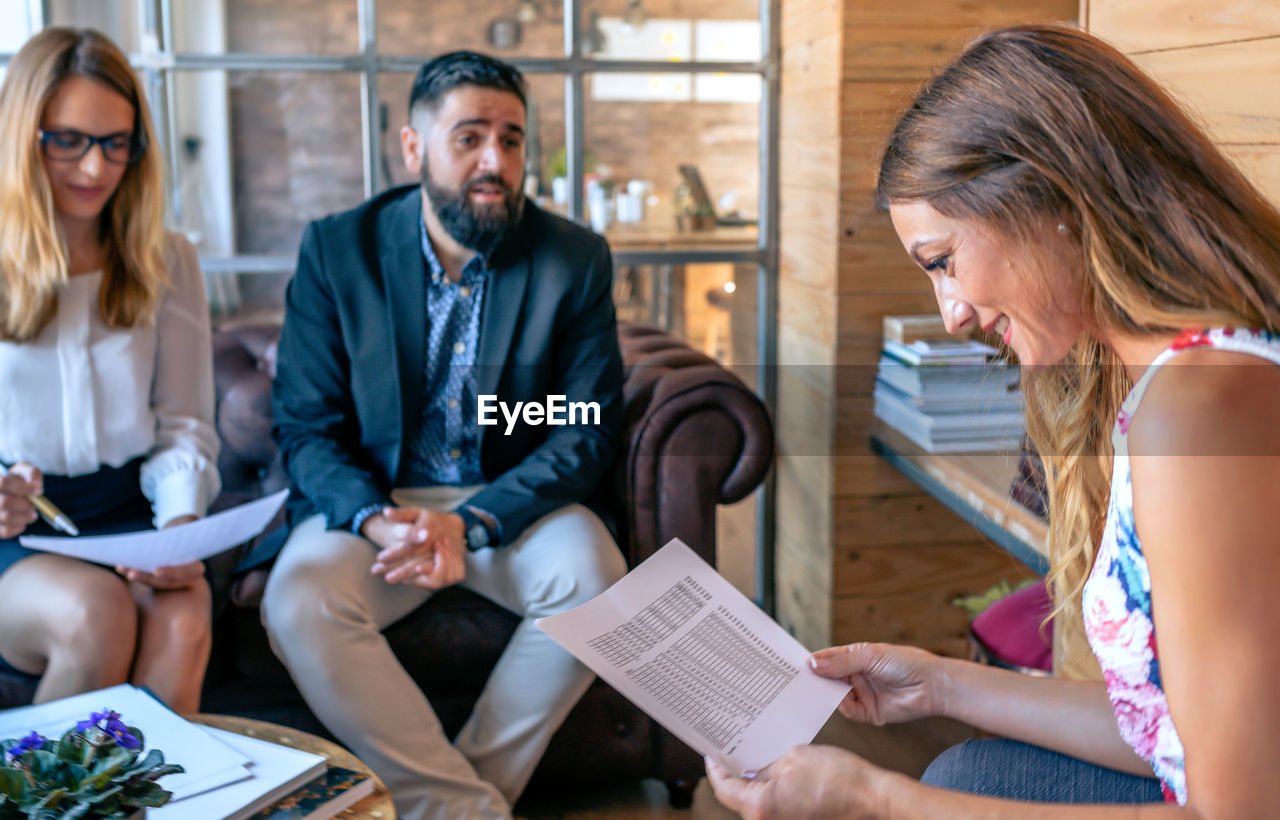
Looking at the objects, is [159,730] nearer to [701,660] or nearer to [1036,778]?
[701,660]

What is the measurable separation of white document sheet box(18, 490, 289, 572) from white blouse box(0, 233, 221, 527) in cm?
27

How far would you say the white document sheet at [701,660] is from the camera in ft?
3.38

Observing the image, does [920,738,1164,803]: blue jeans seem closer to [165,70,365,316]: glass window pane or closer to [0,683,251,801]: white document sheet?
[0,683,251,801]: white document sheet

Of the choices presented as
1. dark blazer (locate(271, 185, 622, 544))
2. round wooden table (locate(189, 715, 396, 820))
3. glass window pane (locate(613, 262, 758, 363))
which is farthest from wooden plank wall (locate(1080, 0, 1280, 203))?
glass window pane (locate(613, 262, 758, 363))

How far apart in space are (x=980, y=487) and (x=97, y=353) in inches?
60.2

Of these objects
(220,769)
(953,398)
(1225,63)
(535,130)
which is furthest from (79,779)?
(535,130)

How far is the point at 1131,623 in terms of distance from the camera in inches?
35.6

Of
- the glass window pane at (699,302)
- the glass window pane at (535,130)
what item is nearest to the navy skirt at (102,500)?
the glass window pane at (535,130)

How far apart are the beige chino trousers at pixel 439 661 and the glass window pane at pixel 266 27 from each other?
1.23m

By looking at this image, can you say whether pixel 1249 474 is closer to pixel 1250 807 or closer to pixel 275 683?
pixel 1250 807

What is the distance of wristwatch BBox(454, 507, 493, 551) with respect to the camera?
1.91 m

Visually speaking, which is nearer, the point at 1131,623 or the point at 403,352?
the point at 1131,623

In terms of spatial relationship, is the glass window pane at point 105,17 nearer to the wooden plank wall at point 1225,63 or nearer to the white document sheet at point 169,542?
the white document sheet at point 169,542

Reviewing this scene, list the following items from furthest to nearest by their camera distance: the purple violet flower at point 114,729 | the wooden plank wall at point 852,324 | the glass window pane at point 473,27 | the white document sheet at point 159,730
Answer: the glass window pane at point 473,27 → the wooden plank wall at point 852,324 → the white document sheet at point 159,730 → the purple violet flower at point 114,729
